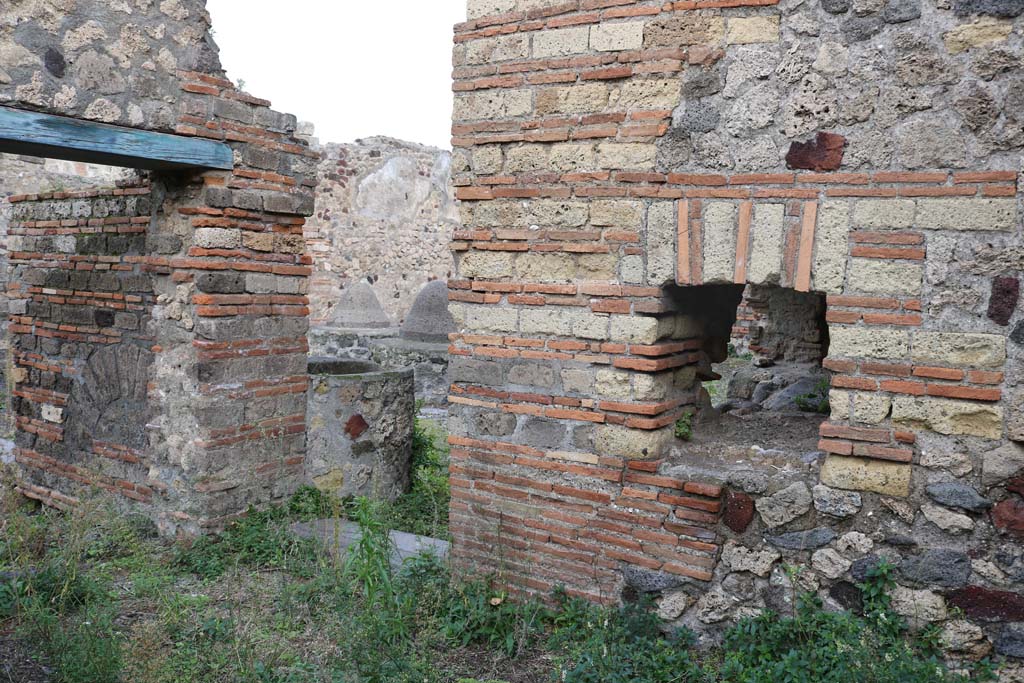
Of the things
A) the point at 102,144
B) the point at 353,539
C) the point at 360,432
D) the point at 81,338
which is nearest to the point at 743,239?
the point at 353,539

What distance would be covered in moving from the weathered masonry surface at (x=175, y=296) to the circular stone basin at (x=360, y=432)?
19cm

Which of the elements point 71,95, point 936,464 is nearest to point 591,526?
point 936,464

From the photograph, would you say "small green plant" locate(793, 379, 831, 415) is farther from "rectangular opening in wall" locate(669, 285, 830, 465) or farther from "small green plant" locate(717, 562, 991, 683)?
"small green plant" locate(717, 562, 991, 683)

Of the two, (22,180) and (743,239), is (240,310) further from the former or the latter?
(22,180)

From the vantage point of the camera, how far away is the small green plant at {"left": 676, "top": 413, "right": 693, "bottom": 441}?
394 cm

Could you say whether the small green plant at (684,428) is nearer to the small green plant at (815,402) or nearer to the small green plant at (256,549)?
the small green plant at (815,402)

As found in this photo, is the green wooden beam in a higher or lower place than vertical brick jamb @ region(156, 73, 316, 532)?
higher

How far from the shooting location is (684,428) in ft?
13.0

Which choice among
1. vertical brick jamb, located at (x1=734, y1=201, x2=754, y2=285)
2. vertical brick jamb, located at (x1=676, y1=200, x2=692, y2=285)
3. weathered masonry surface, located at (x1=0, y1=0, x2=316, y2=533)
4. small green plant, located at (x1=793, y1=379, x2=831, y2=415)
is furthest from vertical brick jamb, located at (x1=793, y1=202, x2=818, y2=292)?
weathered masonry surface, located at (x1=0, y1=0, x2=316, y2=533)

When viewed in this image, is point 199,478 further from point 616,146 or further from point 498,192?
point 616,146

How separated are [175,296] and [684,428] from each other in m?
3.44

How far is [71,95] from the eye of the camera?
4.37 m

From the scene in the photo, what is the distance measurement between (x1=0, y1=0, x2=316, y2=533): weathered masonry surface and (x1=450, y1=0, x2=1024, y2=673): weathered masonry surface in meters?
1.94

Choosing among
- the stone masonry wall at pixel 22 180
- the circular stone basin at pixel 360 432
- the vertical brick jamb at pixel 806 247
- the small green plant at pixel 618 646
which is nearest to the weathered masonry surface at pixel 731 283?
the vertical brick jamb at pixel 806 247
